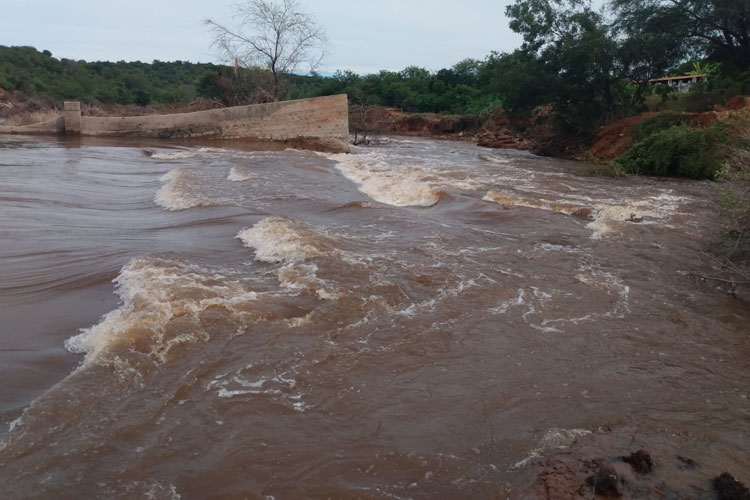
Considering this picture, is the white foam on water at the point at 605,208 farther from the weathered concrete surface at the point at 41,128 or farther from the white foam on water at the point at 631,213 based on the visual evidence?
the weathered concrete surface at the point at 41,128

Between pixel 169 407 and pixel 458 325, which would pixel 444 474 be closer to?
pixel 169 407

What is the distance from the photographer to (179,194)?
38.4ft

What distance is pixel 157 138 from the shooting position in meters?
26.0

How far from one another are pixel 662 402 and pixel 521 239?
16.2ft

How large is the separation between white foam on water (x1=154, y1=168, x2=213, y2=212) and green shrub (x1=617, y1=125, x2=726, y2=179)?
12755 millimetres

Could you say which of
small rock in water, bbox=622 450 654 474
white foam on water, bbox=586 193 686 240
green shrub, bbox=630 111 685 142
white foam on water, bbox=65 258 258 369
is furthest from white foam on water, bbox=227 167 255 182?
green shrub, bbox=630 111 685 142

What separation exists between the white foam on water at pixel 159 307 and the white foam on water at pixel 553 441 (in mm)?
2796

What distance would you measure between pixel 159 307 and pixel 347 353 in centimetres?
194

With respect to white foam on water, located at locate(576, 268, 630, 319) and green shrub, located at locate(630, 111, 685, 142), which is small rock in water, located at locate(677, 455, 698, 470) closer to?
white foam on water, located at locate(576, 268, 630, 319)

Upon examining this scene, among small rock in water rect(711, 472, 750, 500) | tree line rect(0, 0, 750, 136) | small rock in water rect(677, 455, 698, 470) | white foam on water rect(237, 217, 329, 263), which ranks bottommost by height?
small rock in water rect(677, 455, 698, 470)

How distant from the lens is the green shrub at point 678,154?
1547 centimetres

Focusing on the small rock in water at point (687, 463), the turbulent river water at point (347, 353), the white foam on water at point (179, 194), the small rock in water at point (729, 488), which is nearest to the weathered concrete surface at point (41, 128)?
the white foam on water at point (179, 194)

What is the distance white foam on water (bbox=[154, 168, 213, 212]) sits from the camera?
1080cm

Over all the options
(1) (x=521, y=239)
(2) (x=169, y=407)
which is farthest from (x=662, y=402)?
(1) (x=521, y=239)
